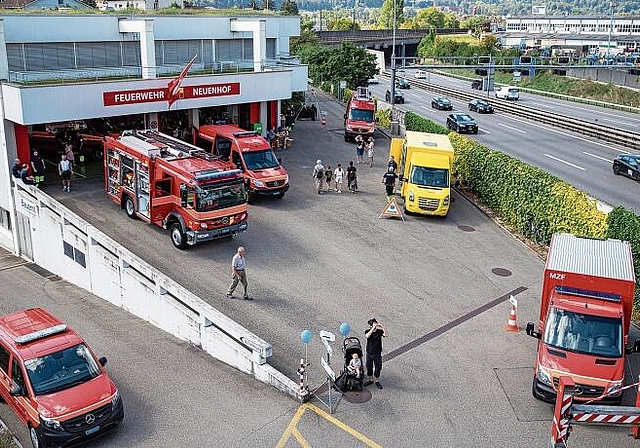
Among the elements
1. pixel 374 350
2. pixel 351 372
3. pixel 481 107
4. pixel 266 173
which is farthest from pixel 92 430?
pixel 481 107

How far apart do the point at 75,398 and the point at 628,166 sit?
30.4 meters

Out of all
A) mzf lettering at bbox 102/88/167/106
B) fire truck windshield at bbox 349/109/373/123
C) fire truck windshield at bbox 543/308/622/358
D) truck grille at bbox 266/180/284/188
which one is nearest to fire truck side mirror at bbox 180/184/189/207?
truck grille at bbox 266/180/284/188

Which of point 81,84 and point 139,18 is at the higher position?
point 139,18

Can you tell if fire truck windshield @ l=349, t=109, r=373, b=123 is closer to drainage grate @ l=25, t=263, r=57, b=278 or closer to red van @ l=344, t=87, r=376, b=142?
red van @ l=344, t=87, r=376, b=142

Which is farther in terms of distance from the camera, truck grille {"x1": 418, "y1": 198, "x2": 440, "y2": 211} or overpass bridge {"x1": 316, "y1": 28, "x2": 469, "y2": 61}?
overpass bridge {"x1": 316, "y1": 28, "x2": 469, "y2": 61}

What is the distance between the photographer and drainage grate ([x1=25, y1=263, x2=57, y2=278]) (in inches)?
1013

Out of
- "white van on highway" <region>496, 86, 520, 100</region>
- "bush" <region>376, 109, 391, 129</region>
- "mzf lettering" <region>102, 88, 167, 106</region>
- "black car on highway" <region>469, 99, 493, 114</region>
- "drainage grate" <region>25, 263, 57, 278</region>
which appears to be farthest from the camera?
"white van on highway" <region>496, 86, 520, 100</region>

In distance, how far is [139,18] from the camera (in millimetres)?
32906

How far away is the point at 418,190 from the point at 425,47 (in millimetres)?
105972

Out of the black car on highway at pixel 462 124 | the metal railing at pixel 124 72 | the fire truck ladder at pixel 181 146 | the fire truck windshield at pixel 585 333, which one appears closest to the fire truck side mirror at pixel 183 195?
the fire truck ladder at pixel 181 146

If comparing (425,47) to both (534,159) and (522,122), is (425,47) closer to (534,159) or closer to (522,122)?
(522,122)

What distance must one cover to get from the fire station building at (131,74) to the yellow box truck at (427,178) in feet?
36.6

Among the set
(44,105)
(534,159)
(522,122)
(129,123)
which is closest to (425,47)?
(522,122)

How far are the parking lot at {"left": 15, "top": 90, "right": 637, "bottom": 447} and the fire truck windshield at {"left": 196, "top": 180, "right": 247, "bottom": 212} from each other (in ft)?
5.45
